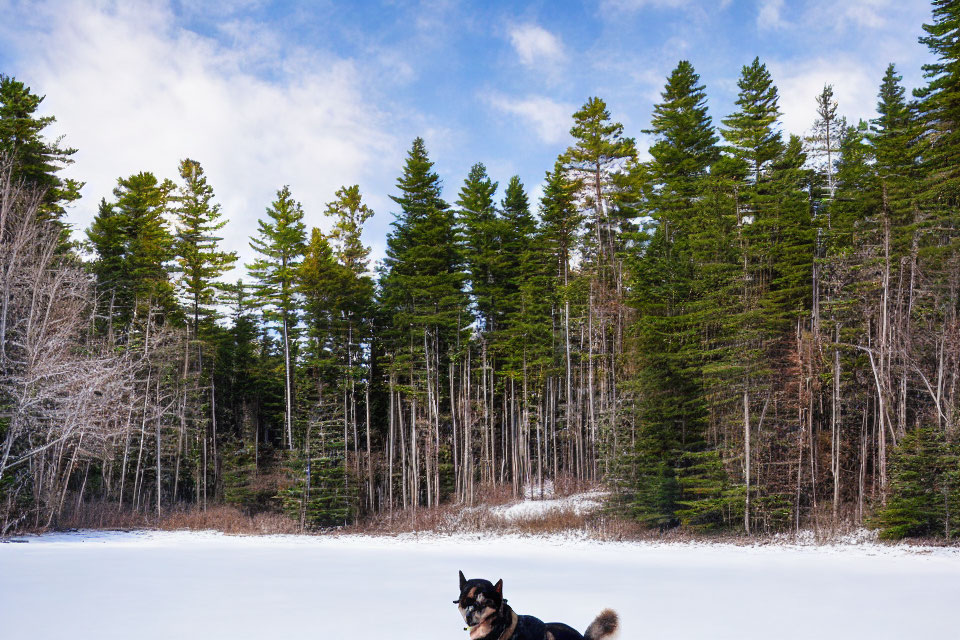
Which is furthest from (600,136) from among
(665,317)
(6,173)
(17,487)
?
(17,487)

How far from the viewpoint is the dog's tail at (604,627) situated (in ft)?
13.3

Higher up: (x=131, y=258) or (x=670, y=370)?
(x=131, y=258)

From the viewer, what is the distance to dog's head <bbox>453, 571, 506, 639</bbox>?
378 centimetres

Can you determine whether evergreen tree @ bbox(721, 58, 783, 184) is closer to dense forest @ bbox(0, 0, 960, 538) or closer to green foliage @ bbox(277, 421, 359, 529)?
dense forest @ bbox(0, 0, 960, 538)

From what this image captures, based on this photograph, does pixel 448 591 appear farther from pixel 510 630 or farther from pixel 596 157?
pixel 596 157

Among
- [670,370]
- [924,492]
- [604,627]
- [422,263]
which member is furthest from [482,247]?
[604,627]

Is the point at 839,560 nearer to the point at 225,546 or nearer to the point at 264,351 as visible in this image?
the point at 225,546

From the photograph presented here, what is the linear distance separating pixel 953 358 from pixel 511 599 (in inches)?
730

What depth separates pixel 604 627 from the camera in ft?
13.4

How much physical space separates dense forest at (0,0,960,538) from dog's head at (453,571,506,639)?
17.7 metres

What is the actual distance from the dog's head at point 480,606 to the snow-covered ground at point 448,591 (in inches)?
132

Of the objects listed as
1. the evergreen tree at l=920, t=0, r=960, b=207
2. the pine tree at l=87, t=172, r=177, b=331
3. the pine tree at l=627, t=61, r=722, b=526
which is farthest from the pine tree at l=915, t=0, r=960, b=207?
the pine tree at l=87, t=172, r=177, b=331

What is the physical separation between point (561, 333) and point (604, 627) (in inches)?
1130

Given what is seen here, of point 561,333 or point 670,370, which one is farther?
point 561,333
